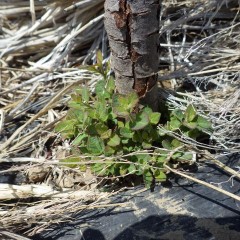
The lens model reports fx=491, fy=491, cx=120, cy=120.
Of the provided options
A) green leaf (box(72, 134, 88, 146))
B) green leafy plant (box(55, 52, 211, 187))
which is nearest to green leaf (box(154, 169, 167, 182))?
green leafy plant (box(55, 52, 211, 187))

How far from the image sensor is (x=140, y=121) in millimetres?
1332

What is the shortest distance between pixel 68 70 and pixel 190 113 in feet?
1.88

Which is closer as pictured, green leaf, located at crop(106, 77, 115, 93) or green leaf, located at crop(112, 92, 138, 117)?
green leaf, located at crop(112, 92, 138, 117)

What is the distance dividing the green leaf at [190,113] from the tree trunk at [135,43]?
0.11 metres

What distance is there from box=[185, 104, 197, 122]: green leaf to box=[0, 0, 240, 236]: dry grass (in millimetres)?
73

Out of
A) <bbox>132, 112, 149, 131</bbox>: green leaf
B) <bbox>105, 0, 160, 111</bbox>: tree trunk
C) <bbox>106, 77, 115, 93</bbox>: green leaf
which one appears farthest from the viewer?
<bbox>106, 77, 115, 93</bbox>: green leaf

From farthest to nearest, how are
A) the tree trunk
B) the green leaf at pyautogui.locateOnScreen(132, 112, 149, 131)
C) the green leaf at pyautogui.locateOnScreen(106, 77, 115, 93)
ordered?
the green leaf at pyautogui.locateOnScreen(106, 77, 115, 93) < the green leaf at pyautogui.locateOnScreen(132, 112, 149, 131) < the tree trunk

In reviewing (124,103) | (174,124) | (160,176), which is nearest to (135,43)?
(124,103)

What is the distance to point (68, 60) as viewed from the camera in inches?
Result: 71.4

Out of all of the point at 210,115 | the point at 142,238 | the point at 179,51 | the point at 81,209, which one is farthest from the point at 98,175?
the point at 179,51

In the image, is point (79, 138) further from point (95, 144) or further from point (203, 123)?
→ point (203, 123)

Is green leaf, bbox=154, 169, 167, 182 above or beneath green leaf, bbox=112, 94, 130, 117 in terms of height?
beneath

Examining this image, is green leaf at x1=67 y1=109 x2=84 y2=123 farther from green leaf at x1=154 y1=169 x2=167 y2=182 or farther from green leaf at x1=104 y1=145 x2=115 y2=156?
green leaf at x1=154 y1=169 x2=167 y2=182

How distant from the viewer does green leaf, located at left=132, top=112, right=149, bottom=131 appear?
132 cm
